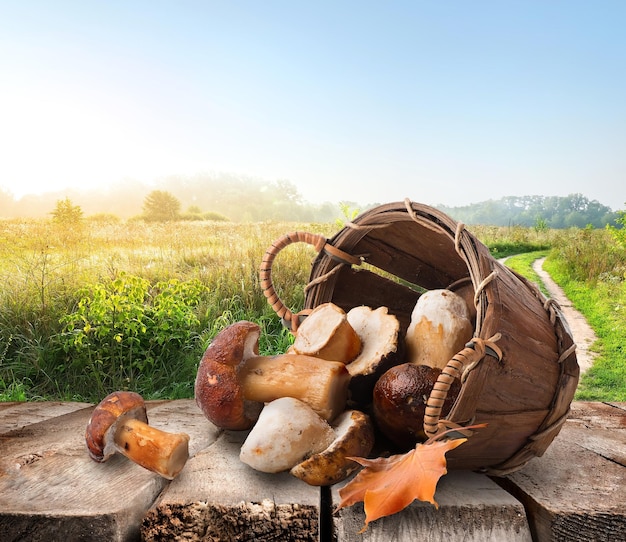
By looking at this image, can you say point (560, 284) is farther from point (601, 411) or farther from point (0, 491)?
point (0, 491)

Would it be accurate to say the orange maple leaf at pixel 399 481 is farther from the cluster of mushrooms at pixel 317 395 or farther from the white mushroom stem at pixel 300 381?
the white mushroom stem at pixel 300 381

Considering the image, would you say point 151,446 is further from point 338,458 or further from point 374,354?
point 374,354

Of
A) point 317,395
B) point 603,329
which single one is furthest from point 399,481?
point 603,329

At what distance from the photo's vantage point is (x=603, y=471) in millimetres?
1522

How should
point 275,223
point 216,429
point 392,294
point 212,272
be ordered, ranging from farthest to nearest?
point 275,223 < point 212,272 < point 392,294 < point 216,429

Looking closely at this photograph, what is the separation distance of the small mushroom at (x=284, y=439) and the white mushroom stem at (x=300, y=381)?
8 cm

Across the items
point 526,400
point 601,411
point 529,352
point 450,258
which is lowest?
point 601,411

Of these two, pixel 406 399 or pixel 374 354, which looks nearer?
pixel 406 399

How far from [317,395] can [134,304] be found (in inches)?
93.9

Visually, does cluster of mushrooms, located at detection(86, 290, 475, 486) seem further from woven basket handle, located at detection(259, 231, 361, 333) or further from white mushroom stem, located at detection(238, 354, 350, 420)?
woven basket handle, located at detection(259, 231, 361, 333)

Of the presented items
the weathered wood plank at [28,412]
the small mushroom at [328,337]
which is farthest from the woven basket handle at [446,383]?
the weathered wood plank at [28,412]

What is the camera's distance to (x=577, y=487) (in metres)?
1.41

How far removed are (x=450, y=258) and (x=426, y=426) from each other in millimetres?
908

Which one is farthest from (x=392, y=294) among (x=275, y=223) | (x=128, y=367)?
(x=275, y=223)
